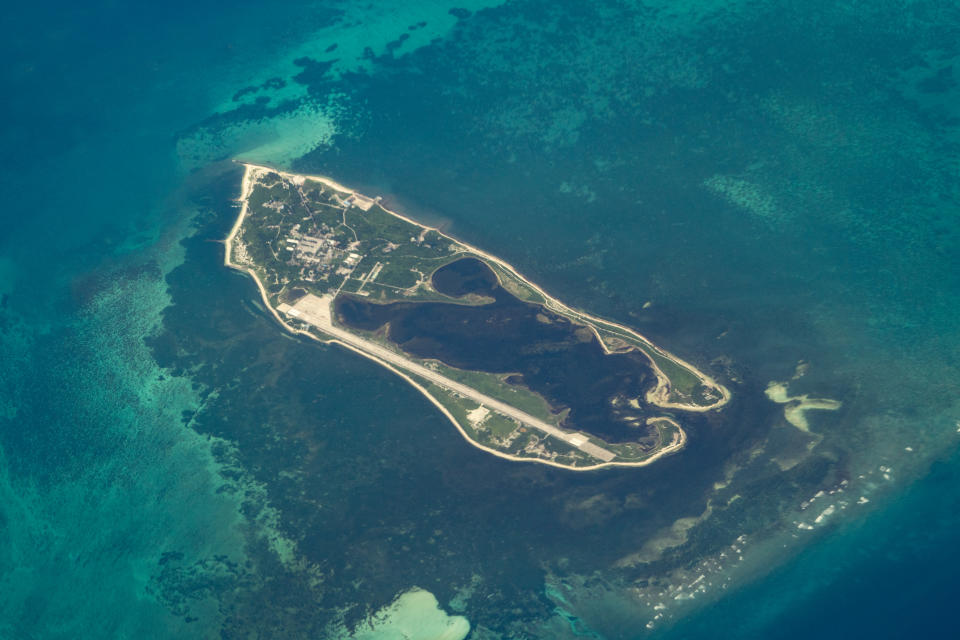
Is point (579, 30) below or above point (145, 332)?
above

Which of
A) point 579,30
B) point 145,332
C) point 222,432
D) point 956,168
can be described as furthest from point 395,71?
point 956,168

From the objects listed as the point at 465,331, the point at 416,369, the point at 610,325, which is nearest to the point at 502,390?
the point at 465,331

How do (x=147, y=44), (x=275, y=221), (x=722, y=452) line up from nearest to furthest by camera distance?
1. (x=722, y=452)
2. (x=275, y=221)
3. (x=147, y=44)

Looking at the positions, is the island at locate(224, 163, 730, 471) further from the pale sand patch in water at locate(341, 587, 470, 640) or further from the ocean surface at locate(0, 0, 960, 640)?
the pale sand patch in water at locate(341, 587, 470, 640)

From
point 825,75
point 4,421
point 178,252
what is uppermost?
point 825,75

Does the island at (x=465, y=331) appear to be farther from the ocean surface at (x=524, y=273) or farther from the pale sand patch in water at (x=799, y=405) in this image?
the pale sand patch in water at (x=799, y=405)

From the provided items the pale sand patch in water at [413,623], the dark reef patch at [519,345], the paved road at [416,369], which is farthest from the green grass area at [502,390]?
the pale sand patch in water at [413,623]

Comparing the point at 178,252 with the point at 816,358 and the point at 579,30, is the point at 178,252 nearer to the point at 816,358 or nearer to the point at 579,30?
the point at 579,30
